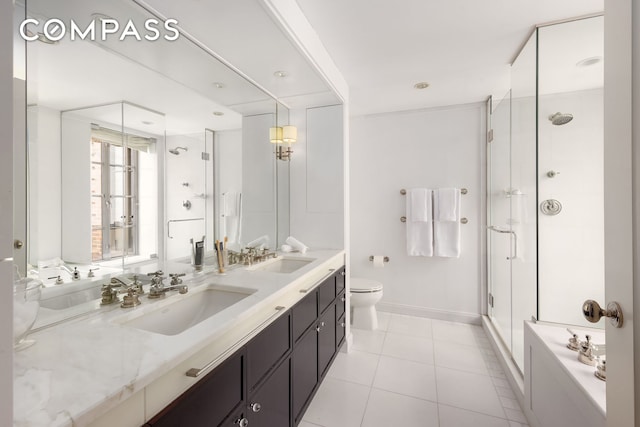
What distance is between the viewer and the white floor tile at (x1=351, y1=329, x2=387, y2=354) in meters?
2.56

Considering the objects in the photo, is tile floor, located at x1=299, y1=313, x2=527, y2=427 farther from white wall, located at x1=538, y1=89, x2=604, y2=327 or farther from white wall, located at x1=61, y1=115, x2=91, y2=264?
white wall, located at x1=61, y1=115, x2=91, y2=264

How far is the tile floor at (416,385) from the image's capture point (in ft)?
5.63

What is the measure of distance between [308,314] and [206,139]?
3.98 ft

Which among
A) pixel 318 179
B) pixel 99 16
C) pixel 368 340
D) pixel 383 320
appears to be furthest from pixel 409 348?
pixel 99 16

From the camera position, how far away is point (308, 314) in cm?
168

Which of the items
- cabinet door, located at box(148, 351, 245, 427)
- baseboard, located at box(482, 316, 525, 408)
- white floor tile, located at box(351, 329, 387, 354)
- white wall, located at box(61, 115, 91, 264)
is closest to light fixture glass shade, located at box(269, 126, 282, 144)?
white wall, located at box(61, 115, 91, 264)

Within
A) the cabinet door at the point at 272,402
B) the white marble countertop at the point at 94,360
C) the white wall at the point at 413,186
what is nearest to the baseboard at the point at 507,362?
the white wall at the point at 413,186

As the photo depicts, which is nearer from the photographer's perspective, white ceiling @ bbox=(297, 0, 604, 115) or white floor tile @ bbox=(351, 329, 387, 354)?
white ceiling @ bbox=(297, 0, 604, 115)

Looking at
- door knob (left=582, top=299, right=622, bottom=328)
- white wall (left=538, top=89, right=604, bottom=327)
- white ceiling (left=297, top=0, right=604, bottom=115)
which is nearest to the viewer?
door knob (left=582, top=299, right=622, bottom=328)

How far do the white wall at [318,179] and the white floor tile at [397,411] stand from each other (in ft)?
3.88

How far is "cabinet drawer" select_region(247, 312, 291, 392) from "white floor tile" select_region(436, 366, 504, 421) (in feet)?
4.04

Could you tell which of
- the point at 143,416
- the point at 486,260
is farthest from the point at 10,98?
the point at 486,260

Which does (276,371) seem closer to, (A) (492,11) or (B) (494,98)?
(A) (492,11)

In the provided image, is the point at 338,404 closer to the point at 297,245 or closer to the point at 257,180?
the point at 297,245
